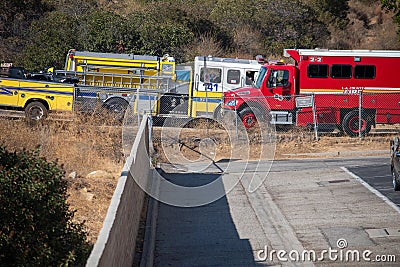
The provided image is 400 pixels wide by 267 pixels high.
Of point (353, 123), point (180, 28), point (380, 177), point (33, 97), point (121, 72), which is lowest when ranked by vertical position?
point (380, 177)

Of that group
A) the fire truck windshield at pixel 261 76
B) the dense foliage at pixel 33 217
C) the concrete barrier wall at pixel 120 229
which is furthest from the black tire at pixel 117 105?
the dense foliage at pixel 33 217

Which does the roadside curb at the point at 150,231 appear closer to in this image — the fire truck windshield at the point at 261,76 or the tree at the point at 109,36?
the fire truck windshield at the point at 261,76

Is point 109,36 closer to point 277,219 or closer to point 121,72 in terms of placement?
point 121,72

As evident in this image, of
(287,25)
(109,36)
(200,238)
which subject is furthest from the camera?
(287,25)

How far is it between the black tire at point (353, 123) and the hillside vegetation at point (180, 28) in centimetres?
639

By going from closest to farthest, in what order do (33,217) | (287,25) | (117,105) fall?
(33,217) < (117,105) < (287,25)

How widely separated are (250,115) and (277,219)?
1081 cm

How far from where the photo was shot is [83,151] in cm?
1786

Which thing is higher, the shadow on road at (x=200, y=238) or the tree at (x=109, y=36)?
the tree at (x=109, y=36)

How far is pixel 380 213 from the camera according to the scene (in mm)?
13094

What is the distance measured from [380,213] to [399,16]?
16515mm

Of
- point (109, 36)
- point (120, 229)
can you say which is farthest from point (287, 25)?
point (120, 229)

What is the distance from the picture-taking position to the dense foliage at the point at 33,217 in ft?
24.4

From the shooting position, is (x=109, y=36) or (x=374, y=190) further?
(x=109, y=36)
